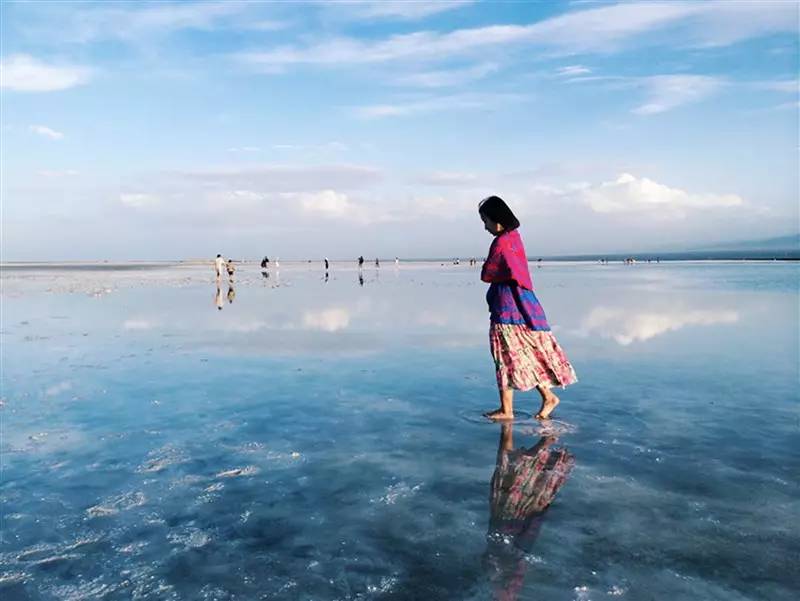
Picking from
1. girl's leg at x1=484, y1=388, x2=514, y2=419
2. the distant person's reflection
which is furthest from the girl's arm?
the distant person's reflection

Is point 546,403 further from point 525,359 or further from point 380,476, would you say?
point 380,476

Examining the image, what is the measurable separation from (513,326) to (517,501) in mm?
2959

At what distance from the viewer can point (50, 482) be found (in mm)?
5324

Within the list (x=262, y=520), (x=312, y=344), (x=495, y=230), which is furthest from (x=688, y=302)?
(x=262, y=520)

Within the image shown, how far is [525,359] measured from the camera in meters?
7.41

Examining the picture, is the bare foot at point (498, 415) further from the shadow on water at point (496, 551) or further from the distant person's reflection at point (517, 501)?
the shadow on water at point (496, 551)

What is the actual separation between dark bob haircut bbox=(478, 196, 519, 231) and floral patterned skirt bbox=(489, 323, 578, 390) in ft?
4.11

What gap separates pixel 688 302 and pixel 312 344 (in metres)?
15.7

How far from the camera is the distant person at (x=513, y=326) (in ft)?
24.1

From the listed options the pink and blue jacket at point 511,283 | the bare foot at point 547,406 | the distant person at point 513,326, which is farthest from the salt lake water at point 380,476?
the pink and blue jacket at point 511,283

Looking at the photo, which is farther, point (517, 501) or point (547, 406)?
point (547, 406)

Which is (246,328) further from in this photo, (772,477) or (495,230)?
(772,477)

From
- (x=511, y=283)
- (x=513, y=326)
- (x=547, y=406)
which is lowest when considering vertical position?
(x=547, y=406)

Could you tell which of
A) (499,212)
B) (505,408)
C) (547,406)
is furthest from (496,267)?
(547,406)
